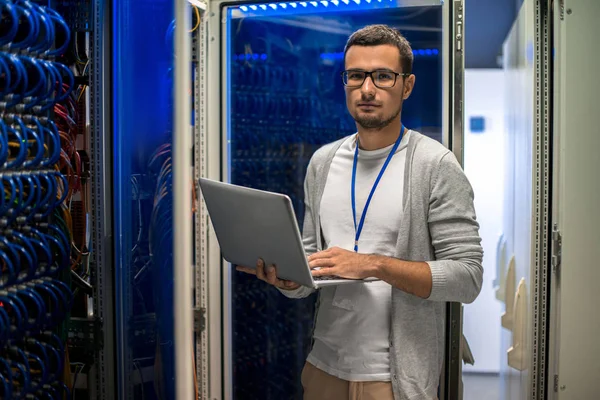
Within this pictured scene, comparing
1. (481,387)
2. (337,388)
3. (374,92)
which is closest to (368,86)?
(374,92)

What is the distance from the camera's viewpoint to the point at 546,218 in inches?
108

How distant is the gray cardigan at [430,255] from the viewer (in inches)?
80.3

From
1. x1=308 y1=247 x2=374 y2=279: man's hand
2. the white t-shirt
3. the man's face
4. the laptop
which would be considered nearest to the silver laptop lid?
the laptop

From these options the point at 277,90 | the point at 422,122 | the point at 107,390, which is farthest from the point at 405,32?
the point at 107,390

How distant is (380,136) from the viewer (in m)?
2.23

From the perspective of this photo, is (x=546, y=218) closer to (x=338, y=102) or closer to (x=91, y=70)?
(x=338, y=102)

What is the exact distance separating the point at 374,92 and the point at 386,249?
488mm

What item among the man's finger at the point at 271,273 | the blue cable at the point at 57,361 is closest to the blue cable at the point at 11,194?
the blue cable at the point at 57,361

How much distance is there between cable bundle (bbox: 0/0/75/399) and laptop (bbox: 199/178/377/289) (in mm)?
725

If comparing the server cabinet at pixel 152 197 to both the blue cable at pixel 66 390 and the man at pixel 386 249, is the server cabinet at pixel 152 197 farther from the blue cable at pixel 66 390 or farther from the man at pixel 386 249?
the man at pixel 386 249

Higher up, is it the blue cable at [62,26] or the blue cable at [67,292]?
the blue cable at [62,26]

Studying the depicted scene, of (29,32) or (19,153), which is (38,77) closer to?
(29,32)

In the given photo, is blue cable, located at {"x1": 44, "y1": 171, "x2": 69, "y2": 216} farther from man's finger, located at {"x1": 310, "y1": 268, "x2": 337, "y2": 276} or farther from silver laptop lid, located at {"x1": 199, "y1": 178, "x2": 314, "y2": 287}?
man's finger, located at {"x1": 310, "y1": 268, "x2": 337, "y2": 276}

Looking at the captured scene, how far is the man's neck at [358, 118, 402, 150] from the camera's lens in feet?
7.32
